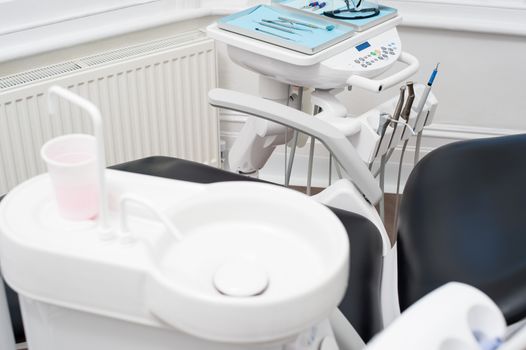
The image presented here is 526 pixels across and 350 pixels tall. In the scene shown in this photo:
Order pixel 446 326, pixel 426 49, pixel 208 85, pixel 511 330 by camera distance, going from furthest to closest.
Answer: pixel 426 49 < pixel 208 85 < pixel 511 330 < pixel 446 326

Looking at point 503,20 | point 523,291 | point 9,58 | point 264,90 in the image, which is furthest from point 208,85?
point 523,291

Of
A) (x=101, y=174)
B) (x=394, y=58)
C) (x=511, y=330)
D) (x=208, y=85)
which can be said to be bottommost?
Answer: (x=208, y=85)

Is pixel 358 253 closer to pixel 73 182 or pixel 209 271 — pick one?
pixel 209 271

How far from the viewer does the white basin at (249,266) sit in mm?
673

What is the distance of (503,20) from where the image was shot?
251 cm

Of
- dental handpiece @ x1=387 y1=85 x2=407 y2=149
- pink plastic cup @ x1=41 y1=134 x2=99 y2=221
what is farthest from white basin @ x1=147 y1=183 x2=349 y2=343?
dental handpiece @ x1=387 y1=85 x2=407 y2=149

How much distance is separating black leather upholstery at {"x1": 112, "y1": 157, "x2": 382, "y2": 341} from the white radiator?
0.53 m

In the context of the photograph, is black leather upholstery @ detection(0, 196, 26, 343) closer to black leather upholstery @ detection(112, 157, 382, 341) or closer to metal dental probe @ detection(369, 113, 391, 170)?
black leather upholstery @ detection(112, 157, 382, 341)

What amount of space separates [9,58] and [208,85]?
0.73 metres

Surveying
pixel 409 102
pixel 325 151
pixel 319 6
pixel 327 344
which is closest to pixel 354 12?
pixel 319 6

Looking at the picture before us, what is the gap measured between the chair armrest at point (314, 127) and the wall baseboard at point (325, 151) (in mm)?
1252

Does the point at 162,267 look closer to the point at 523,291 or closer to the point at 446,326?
the point at 446,326

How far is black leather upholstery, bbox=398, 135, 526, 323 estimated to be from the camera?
117 centimetres

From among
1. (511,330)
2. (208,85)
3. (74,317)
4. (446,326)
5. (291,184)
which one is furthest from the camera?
(291,184)
